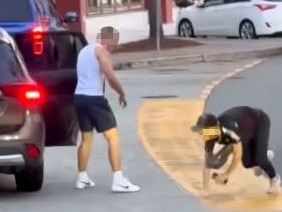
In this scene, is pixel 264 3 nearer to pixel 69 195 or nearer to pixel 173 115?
pixel 173 115

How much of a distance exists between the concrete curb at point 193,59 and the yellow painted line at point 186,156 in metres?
6.62

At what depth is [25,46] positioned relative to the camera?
1245cm

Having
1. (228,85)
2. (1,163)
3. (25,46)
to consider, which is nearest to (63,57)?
(25,46)

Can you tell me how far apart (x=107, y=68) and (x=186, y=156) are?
2562mm

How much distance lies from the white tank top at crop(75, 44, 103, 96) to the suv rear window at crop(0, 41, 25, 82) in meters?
0.59

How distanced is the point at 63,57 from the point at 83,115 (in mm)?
1459

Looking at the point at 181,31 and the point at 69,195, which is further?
the point at 181,31

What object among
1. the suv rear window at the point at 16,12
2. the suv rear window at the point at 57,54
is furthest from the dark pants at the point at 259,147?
the suv rear window at the point at 16,12

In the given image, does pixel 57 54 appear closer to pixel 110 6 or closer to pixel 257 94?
pixel 257 94

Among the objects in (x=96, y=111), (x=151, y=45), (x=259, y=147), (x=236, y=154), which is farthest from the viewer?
(x=151, y=45)

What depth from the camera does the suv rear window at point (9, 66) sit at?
10220mm

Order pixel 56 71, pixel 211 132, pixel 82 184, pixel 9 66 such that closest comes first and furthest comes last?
pixel 211 132 < pixel 9 66 < pixel 82 184 < pixel 56 71

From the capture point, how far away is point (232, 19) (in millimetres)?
33500

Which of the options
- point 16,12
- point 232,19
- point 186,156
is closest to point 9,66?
point 186,156
